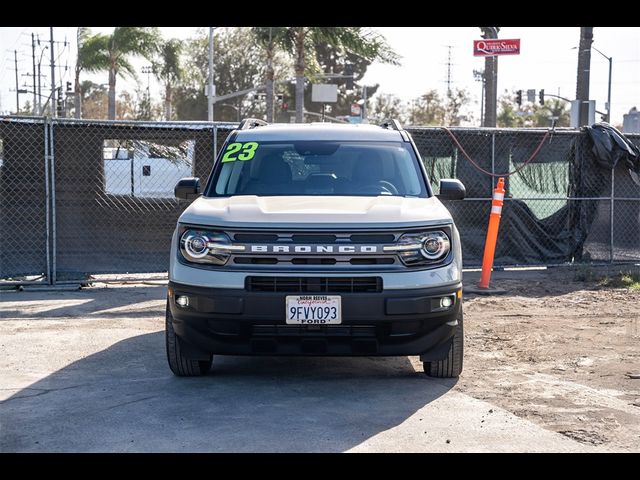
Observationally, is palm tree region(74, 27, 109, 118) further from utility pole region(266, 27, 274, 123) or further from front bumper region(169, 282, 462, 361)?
front bumper region(169, 282, 462, 361)

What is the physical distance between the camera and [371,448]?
16.8ft

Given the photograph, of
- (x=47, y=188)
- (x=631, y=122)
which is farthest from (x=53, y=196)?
(x=631, y=122)

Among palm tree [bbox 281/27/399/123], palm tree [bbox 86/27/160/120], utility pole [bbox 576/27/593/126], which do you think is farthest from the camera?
palm tree [bbox 86/27/160/120]

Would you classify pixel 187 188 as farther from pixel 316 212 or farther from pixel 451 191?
pixel 451 191

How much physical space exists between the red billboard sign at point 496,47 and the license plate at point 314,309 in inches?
1019

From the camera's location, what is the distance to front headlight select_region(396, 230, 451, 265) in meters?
6.40

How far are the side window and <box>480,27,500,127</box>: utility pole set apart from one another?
21.0m

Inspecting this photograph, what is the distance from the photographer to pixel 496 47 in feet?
100

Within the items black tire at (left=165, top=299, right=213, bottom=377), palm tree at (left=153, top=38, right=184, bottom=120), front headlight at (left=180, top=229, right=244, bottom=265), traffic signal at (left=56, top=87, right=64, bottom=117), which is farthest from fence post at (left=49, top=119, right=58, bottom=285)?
traffic signal at (left=56, top=87, right=64, bottom=117)

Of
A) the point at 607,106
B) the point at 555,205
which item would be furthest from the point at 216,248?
the point at 607,106

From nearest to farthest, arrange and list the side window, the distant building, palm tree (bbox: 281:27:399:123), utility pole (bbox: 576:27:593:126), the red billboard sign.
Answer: the side window
utility pole (bbox: 576:27:593:126)
palm tree (bbox: 281:27:399:123)
the red billboard sign
the distant building

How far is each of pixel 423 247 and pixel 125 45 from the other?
137ft

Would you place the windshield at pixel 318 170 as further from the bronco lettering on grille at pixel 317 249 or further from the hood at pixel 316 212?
the bronco lettering on grille at pixel 317 249

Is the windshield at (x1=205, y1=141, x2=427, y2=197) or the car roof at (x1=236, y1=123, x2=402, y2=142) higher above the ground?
the car roof at (x1=236, y1=123, x2=402, y2=142)
